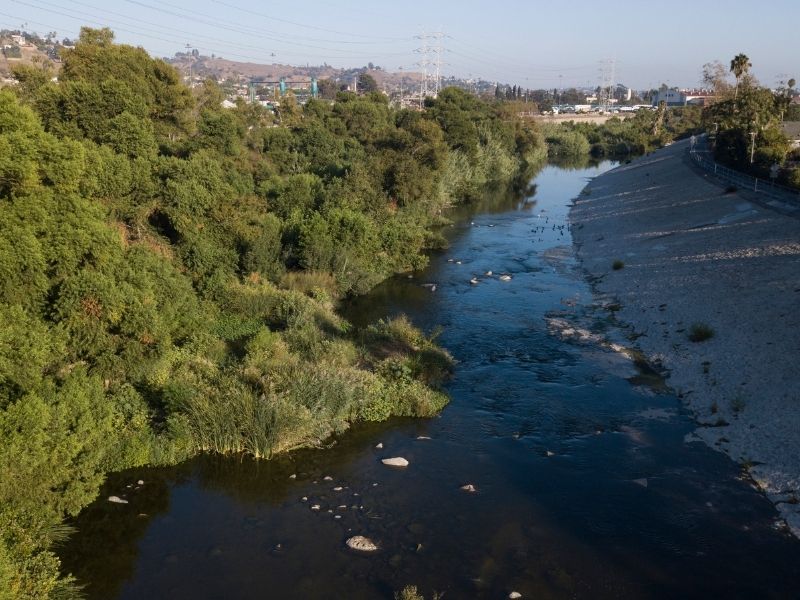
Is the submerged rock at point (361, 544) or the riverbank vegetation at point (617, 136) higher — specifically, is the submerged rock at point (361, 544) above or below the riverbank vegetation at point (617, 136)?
below

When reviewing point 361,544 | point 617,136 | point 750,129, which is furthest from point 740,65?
point 361,544

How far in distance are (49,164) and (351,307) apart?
1740 cm

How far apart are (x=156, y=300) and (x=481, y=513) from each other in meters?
12.1

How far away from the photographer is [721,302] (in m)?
29.8

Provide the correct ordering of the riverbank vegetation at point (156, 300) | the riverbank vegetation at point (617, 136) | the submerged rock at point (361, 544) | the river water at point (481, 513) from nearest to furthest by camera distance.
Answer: the river water at point (481, 513) → the riverbank vegetation at point (156, 300) → the submerged rock at point (361, 544) → the riverbank vegetation at point (617, 136)

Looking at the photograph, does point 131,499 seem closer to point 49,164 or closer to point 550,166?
point 49,164

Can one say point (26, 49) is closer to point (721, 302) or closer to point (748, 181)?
point (748, 181)

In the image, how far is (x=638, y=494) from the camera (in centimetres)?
1772

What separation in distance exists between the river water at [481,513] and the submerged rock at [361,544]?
176 mm

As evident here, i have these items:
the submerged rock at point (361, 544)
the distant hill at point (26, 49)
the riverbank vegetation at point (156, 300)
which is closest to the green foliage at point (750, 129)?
the riverbank vegetation at point (156, 300)

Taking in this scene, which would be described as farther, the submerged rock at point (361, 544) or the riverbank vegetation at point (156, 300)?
the submerged rock at point (361, 544)

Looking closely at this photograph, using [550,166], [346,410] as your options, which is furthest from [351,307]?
[550,166]

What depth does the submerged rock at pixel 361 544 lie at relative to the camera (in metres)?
15.5

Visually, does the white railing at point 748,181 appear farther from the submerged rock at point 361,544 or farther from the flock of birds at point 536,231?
the submerged rock at point 361,544
